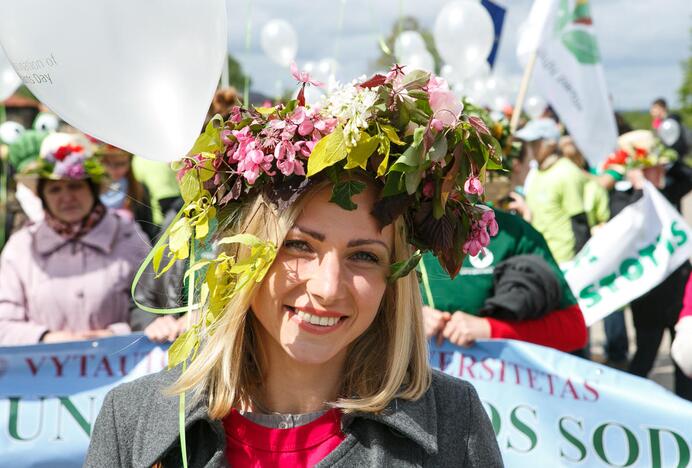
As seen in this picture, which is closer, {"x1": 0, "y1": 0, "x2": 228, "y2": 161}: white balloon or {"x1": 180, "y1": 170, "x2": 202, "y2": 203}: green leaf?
{"x1": 0, "y1": 0, "x2": 228, "y2": 161}: white balloon

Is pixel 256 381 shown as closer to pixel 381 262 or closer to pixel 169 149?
pixel 381 262

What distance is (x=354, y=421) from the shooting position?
2021 mm

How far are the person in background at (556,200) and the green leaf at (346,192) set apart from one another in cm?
523

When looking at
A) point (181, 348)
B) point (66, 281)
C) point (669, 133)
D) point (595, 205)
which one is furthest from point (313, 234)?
point (669, 133)

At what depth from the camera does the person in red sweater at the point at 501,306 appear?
141 inches

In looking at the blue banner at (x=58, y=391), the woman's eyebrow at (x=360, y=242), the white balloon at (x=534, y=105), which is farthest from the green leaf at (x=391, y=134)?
the white balloon at (x=534, y=105)

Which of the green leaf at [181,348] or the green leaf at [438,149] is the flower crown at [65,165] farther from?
the green leaf at [438,149]

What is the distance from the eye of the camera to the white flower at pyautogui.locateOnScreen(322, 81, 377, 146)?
1.86 meters

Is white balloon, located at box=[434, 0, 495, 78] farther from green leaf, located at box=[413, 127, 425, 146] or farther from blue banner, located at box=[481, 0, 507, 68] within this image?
green leaf, located at box=[413, 127, 425, 146]

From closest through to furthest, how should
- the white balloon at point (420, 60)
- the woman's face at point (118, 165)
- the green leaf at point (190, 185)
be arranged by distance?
the green leaf at point (190, 185) < the woman's face at point (118, 165) < the white balloon at point (420, 60)

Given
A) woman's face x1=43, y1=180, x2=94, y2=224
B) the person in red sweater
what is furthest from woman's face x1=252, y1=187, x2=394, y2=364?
woman's face x1=43, y1=180, x2=94, y2=224

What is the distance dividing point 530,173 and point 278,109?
263 inches

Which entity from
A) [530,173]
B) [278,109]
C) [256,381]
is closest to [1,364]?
[256,381]

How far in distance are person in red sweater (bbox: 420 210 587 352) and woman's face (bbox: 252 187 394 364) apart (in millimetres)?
1643
